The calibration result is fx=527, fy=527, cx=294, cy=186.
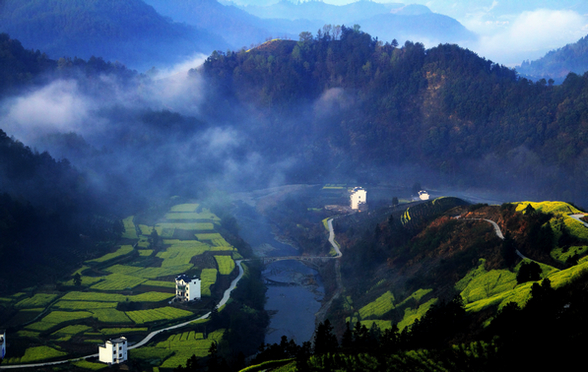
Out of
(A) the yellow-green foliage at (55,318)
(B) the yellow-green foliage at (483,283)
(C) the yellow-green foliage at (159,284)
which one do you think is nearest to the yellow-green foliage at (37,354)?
(A) the yellow-green foliage at (55,318)

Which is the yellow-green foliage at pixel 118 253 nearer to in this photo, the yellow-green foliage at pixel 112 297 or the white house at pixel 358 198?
the yellow-green foliage at pixel 112 297

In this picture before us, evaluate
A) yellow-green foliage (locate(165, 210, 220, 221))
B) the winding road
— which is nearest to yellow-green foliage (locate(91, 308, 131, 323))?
the winding road

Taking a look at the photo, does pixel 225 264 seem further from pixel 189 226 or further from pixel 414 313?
pixel 414 313

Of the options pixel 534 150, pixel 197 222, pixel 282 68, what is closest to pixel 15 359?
pixel 197 222

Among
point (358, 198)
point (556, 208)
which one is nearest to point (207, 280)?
point (556, 208)

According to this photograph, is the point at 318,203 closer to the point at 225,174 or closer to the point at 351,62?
the point at 225,174

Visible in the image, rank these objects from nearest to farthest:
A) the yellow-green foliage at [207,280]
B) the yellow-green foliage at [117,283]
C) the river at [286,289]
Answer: the river at [286,289]
the yellow-green foliage at [117,283]
the yellow-green foliage at [207,280]
